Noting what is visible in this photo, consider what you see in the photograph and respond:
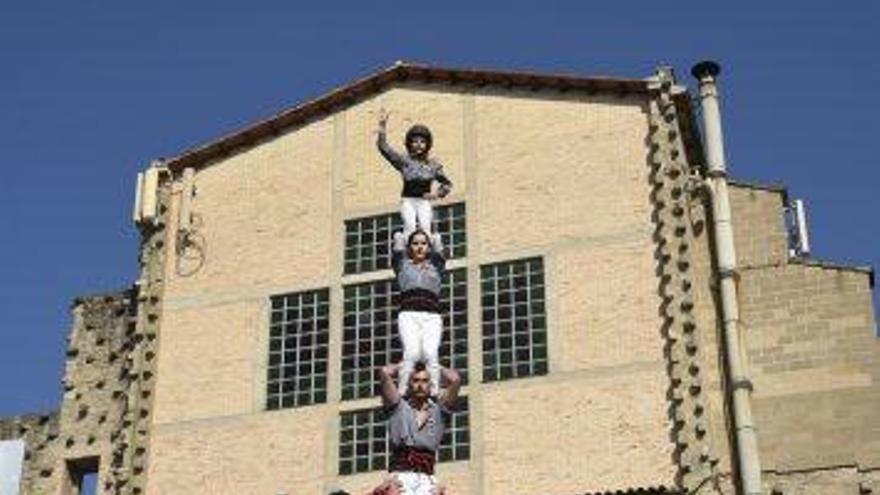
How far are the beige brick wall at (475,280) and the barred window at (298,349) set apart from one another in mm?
282

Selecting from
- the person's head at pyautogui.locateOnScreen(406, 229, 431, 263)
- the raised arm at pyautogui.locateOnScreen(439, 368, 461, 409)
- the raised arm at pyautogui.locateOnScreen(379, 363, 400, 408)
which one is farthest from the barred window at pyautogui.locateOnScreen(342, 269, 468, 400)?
the raised arm at pyautogui.locateOnScreen(379, 363, 400, 408)

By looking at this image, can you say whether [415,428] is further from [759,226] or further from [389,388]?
[759,226]

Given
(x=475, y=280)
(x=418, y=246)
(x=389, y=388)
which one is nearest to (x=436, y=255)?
(x=418, y=246)

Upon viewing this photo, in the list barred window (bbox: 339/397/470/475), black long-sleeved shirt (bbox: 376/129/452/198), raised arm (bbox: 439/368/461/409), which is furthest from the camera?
barred window (bbox: 339/397/470/475)

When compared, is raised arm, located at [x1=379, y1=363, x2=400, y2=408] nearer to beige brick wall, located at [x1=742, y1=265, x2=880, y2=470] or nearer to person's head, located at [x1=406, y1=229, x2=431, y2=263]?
person's head, located at [x1=406, y1=229, x2=431, y2=263]

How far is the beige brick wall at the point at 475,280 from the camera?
1299 inches

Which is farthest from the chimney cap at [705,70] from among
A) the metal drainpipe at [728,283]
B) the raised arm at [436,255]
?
the raised arm at [436,255]

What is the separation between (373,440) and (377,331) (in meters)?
2.68

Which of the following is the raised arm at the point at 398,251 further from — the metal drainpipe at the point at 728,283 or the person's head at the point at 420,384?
the metal drainpipe at the point at 728,283

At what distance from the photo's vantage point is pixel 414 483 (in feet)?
57.6

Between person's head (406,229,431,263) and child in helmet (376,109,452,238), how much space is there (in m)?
0.49

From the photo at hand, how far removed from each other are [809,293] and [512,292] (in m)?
Answer: 6.62

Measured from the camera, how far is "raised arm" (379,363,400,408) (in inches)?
714

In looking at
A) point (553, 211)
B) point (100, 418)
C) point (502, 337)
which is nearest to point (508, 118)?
point (553, 211)
